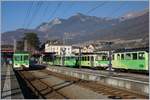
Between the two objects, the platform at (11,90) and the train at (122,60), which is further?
the train at (122,60)

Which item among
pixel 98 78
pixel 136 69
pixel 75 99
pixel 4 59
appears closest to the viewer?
pixel 75 99

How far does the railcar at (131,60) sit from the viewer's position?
3997 cm

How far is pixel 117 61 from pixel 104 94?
27396mm

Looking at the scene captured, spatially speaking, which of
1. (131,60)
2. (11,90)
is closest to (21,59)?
(131,60)

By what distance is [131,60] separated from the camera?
43625 mm

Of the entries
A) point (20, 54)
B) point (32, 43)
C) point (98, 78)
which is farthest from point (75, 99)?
point (32, 43)

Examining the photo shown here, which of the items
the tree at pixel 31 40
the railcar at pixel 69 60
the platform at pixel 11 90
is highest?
the tree at pixel 31 40

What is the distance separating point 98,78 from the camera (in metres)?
32.6

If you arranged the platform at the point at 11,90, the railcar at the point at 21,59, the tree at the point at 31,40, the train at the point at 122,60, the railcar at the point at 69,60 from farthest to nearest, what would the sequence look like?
the tree at the point at 31,40
the railcar at the point at 69,60
the railcar at the point at 21,59
the train at the point at 122,60
the platform at the point at 11,90

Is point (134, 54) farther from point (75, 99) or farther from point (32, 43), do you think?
point (32, 43)

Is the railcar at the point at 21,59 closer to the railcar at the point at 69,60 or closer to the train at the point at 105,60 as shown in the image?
the train at the point at 105,60

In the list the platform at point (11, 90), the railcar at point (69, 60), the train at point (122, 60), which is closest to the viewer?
the platform at point (11, 90)

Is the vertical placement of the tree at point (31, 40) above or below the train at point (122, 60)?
above

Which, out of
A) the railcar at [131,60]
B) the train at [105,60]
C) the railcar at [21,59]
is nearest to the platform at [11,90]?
the train at [105,60]
